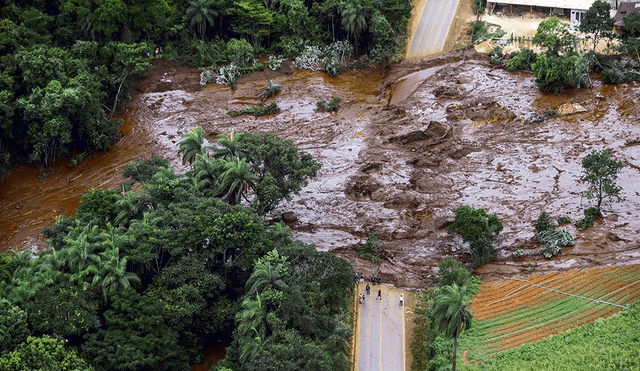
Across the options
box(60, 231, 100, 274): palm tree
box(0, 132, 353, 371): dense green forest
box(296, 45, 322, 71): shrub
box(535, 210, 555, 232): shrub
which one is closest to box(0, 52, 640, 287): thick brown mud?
box(535, 210, 555, 232): shrub

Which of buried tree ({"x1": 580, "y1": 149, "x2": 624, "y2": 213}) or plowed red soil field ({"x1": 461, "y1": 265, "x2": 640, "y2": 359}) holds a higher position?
buried tree ({"x1": 580, "y1": 149, "x2": 624, "y2": 213})

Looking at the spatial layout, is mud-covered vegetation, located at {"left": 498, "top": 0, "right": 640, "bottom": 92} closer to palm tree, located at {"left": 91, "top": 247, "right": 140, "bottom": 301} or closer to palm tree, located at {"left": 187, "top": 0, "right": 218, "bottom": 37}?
palm tree, located at {"left": 187, "top": 0, "right": 218, "bottom": 37}

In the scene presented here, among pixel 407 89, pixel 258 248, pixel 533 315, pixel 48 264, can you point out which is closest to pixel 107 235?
pixel 48 264

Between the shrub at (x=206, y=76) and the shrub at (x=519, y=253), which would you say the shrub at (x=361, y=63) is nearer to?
the shrub at (x=206, y=76)

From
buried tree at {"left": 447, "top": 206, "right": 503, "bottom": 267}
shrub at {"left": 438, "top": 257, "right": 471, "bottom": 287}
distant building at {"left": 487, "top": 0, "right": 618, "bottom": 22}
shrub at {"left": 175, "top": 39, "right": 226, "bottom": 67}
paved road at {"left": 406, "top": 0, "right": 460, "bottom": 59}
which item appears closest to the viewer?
shrub at {"left": 438, "top": 257, "right": 471, "bottom": 287}

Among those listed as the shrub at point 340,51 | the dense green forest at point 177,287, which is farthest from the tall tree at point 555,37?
the dense green forest at point 177,287

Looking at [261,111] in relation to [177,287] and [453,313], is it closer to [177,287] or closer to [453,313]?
[177,287]

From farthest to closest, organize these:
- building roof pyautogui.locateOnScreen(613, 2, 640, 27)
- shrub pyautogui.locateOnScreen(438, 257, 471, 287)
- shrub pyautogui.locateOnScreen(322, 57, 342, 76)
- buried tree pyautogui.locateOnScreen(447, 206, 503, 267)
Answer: shrub pyautogui.locateOnScreen(322, 57, 342, 76), building roof pyautogui.locateOnScreen(613, 2, 640, 27), buried tree pyautogui.locateOnScreen(447, 206, 503, 267), shrub pyautogui.locateOnScreen(438, 257, 471, 287)

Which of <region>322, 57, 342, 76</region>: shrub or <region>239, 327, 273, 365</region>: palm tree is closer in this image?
<region>239, 327, 273, 365</region>: palm tree
